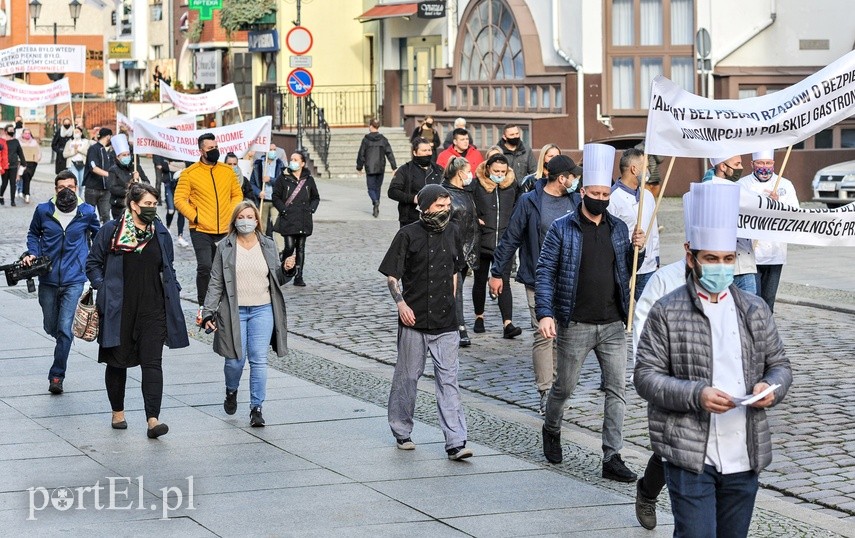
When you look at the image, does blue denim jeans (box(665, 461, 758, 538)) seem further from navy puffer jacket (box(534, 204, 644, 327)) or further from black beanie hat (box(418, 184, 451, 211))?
black beanie hat (box(418, 184, 451, 211))

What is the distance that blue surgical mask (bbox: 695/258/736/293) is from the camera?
547 centimetres

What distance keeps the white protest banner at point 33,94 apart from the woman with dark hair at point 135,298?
68.7ft

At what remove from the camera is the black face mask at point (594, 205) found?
840 cm

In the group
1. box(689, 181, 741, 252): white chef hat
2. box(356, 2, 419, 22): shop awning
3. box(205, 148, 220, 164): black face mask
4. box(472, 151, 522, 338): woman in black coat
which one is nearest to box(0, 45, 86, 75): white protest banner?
box(356, 2, 419, 22): shop awning

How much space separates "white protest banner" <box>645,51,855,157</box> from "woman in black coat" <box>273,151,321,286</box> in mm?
8968

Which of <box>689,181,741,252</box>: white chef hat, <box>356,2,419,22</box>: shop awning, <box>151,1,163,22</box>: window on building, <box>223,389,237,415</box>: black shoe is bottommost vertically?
<box>223,389,237,415</box>: black shoe

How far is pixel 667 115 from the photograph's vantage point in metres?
9.35

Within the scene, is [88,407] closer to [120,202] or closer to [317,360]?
[317,360]

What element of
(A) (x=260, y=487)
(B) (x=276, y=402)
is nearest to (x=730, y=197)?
(A) (x=260, y=487)

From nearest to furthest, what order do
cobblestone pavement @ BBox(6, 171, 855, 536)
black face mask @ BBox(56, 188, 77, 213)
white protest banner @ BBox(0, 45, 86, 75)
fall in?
cobblestone pavement @ BBox(6, 171, 855, 536), black face mask @ BBox(56, 188, 77, 213), white protest banner @ BBox(0, 45, 86, 75)

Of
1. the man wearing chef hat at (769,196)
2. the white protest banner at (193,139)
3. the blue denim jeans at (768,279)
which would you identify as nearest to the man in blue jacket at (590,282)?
the man wearing chef hat at (769,196)

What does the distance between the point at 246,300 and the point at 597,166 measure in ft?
9.44

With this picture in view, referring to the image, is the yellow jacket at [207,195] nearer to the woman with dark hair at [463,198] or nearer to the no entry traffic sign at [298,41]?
the woman with dark hair at [463,198]

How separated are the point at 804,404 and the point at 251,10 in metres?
35.7
